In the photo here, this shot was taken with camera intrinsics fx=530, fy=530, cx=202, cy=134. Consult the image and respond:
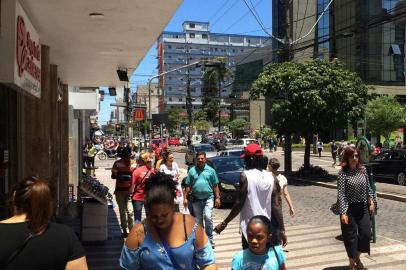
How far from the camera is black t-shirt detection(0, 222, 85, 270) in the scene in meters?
2.79

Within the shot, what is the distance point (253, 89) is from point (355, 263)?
1528 centimetres

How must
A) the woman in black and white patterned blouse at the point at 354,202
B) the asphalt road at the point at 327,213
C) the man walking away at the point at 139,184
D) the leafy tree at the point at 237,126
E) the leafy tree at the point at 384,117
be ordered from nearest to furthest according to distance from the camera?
the woman in black and white patterned blouse at the point at 354,202
the man walking away at the point at 139,184
the asphalt road at the point at 327,213
the leafy tree at the point at 384,117
the leafy tree at the point at 237,126

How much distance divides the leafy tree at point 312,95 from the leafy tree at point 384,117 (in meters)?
22.8

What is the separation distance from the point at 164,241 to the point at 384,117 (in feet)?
140

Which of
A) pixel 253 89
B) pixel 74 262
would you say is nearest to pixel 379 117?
pixel 253 89

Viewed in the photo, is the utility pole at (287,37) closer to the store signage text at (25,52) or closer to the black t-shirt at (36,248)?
the store signage text at (25,52)

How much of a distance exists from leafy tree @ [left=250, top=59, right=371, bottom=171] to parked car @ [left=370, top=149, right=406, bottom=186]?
2.33m

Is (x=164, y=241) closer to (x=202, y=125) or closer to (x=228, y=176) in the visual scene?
(x=228, y=176)

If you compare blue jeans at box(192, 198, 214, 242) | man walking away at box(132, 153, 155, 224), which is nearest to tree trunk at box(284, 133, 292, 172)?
man walking away at box(132, 153, 155, 224)

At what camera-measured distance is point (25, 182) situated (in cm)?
298

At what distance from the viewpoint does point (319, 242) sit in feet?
31.0

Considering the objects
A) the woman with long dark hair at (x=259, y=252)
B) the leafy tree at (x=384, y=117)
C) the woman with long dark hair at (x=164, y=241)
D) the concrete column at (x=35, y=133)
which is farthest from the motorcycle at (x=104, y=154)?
the woman with long dark hair at (x=164, y=241)

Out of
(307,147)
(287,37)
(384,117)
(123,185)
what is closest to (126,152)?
(123,185)

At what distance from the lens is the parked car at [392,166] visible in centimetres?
2069
